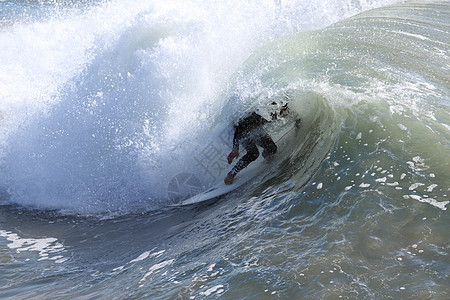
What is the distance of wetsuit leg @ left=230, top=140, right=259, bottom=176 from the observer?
5.64 meters

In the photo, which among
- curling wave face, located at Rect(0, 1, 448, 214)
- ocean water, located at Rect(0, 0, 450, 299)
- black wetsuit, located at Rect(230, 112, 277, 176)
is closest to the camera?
ocean water, located at Rect(0, 0, 450, 299)

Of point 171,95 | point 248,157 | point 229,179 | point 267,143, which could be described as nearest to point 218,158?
point 229,179

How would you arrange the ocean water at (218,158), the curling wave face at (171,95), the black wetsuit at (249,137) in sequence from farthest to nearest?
the black wetsuit at (249,137), the curling wave face at (171,95), the ocean water at (218,158)

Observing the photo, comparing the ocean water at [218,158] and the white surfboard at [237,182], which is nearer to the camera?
the ocean water at [218,158]

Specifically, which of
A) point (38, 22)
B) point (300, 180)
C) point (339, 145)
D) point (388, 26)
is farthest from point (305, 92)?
point (38, 22)

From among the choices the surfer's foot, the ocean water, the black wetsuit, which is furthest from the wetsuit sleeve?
the surfer's foot

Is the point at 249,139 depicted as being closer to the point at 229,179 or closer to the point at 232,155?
the point at 232,155

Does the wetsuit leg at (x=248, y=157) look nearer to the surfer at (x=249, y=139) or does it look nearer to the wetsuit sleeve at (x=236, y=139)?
the surfer at (x=249, y=139)

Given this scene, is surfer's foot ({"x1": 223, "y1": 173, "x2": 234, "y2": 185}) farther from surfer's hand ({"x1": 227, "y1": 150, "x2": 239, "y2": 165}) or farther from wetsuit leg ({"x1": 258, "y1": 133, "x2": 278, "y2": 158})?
wetsuit leg ({"x1": 258, "y1": 133, "x2": 278, "y2": 158})

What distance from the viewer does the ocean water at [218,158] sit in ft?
9.69

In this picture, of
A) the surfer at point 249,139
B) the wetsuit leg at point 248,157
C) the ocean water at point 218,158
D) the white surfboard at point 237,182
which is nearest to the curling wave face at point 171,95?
the ocean water at point 218,158

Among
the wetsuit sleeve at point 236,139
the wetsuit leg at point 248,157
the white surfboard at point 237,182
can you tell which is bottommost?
the white surfboard at point 237,182

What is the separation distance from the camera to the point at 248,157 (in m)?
5.63

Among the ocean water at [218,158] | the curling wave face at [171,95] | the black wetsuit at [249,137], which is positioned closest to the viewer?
the ocean water at [218,158]
